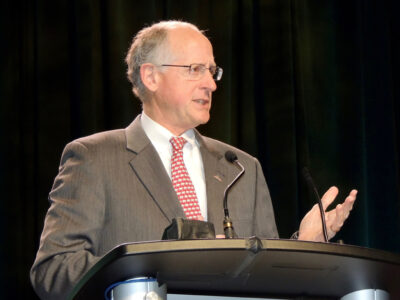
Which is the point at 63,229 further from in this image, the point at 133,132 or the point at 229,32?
the point at 229,32

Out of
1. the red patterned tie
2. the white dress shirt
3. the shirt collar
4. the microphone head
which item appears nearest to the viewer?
the microphone head

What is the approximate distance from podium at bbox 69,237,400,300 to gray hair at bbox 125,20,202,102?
4.87 feet

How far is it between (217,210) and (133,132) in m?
0.46

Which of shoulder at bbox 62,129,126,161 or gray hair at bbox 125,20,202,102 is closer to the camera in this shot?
shoulder at bbox 62,129,126,161

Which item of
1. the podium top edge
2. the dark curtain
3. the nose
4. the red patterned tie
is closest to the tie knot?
the red patterned tie

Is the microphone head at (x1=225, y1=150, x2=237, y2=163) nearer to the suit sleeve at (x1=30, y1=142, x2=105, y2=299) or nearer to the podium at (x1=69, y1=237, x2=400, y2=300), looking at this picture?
the suit sleeve at (x1=30, y1=142, x2=105, y2=299)

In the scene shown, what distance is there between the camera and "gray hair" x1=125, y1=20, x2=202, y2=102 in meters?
3.20

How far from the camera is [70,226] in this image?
248 centimetres

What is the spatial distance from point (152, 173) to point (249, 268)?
1077 mm

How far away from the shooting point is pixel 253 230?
2906mm

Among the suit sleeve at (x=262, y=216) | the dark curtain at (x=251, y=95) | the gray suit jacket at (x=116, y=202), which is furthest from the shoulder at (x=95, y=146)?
the dark curtain at (x=251, y=95)

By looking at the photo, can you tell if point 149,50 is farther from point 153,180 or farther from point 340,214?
point 340,214

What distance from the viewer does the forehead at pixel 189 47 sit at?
3.12m

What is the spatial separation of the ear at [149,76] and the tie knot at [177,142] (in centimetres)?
30
